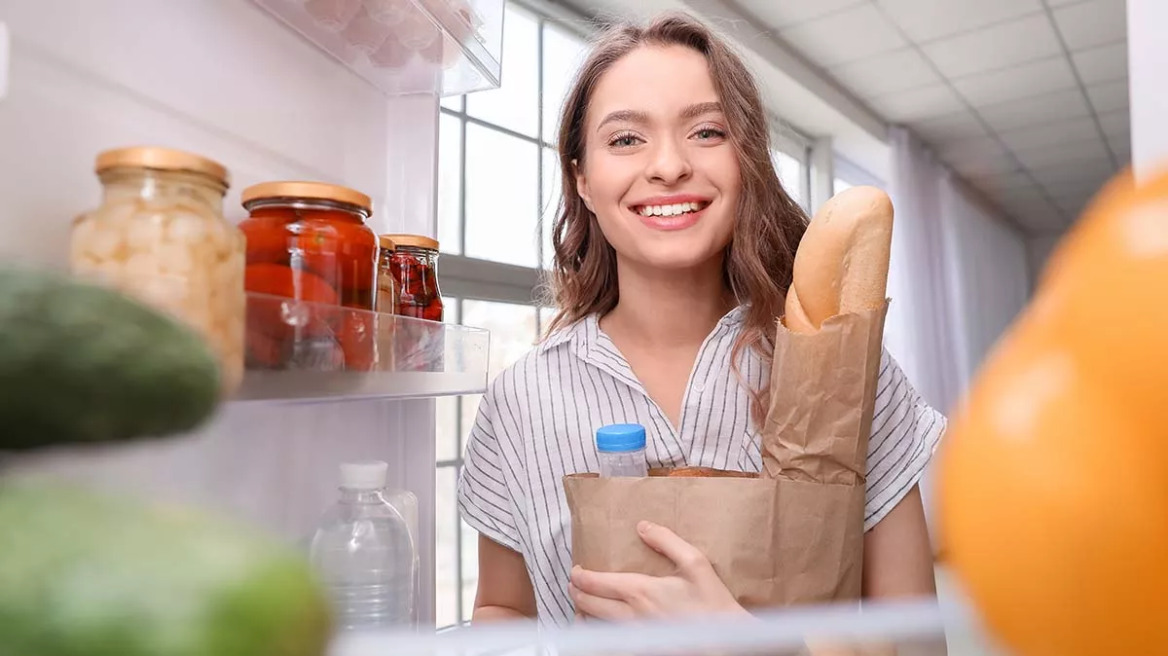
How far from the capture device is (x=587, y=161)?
0.89 meters

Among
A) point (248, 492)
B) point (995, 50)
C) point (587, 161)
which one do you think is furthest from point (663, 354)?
point (995, 50)

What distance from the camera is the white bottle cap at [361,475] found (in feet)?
1.68

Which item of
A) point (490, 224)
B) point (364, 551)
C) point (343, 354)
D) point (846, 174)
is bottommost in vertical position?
point (364, 551)

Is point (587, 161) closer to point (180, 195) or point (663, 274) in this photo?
point (663, 274)

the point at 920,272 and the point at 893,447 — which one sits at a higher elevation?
the point at 920,272

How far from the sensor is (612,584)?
540 mm

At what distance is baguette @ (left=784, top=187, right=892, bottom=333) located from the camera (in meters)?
0.45

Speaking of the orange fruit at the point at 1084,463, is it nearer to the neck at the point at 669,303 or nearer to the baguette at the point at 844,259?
the baguette at the point at 844,259

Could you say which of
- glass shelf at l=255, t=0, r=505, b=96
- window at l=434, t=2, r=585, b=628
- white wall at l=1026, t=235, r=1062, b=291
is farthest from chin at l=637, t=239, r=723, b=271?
white wall at l=1026, t=235, r=1062, b=291

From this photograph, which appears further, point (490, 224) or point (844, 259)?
point (490, 224)

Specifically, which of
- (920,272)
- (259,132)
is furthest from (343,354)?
(920,272)

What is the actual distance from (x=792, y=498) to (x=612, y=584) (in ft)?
0.43

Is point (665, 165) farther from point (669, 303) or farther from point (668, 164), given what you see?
point (669, 303)

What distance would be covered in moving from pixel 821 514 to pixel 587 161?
498 mm
